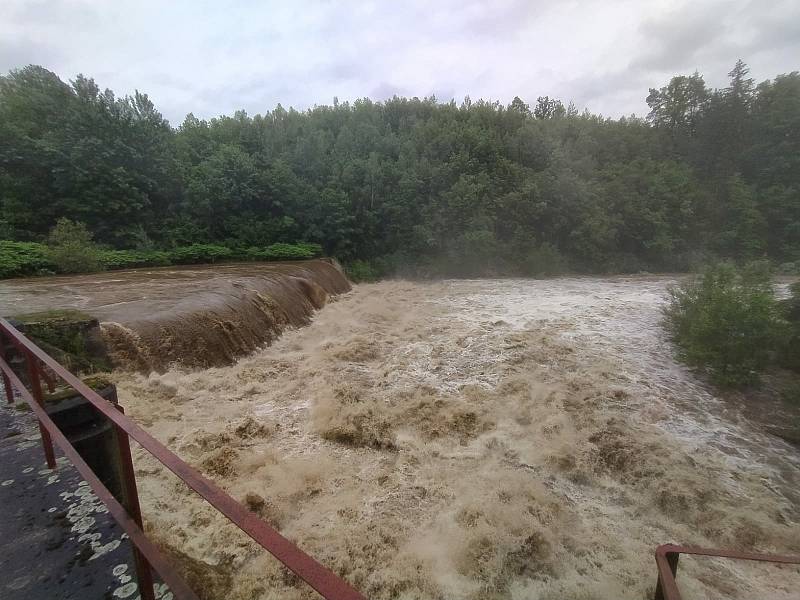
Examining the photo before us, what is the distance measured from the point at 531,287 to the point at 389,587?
611 inches

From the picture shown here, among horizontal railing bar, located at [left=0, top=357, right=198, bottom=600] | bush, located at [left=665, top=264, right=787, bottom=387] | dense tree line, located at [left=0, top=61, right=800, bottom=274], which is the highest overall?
dense tree line, located at [left=0, top=61, right=800, bottom=274]

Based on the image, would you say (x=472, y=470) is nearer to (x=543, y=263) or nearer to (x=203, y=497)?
(x=203, y=497)

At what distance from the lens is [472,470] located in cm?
460

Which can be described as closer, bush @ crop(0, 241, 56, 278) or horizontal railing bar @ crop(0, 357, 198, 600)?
horizontal railing bar @ crop(0, 357, 198, 600)

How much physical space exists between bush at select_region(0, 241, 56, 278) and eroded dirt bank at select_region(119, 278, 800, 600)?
10024 mm

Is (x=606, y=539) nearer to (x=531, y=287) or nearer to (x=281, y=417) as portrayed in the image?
(x=281, y=417)

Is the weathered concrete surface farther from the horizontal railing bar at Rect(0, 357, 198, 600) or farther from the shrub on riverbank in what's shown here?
the shrub on riverbank

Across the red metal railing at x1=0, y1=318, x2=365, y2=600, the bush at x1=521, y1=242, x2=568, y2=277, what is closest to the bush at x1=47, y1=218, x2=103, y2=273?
the red metal railing at x1=0, y1=318, x2=365, y2=600

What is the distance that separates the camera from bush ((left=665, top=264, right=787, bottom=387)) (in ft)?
22.4

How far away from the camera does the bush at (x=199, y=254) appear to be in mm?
17766

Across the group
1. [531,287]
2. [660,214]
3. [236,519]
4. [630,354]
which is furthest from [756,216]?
[236,519]

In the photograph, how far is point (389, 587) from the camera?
124 inches

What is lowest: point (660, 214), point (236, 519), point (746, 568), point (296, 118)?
point (746, 568)

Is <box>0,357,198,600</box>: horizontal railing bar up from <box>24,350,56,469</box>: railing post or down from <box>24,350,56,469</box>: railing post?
down
